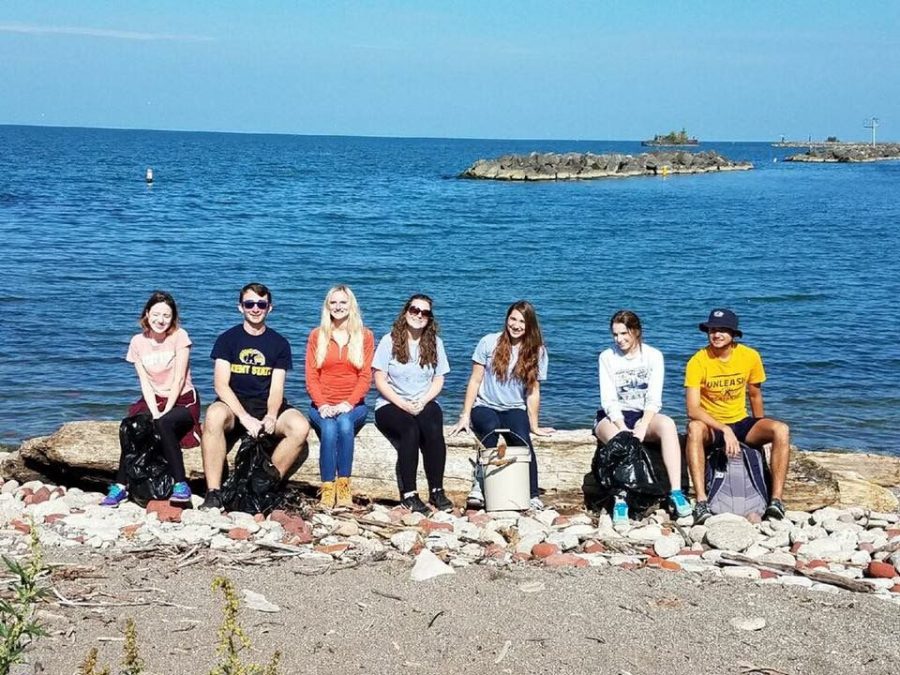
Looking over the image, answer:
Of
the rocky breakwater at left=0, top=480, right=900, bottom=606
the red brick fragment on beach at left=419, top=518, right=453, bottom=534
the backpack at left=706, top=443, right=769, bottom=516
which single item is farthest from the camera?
the backpack at left=706, top=443, right=769, bottom=516

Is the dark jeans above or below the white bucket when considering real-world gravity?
above

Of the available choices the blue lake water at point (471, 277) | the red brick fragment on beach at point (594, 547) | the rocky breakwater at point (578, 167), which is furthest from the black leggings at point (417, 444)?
the rocky breakwater at point (578, 167)

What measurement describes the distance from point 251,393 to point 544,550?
274cm

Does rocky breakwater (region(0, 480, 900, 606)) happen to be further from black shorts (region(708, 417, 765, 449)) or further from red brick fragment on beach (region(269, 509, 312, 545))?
black shorts (region(708, 417, 765, 449))

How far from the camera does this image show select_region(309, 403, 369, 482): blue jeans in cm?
858

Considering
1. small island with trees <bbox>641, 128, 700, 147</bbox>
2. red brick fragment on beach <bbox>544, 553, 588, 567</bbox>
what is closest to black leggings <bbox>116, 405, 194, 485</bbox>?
red brick fragment on beach <bbox>544, 553, 588, 567</bbox>

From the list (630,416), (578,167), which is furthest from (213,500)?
(578,167)

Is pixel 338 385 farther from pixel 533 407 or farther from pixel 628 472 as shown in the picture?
pixel 628 472

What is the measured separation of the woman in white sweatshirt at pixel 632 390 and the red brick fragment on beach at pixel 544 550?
1.44m

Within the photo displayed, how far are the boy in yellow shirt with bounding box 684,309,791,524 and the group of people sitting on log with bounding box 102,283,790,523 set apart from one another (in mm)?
11

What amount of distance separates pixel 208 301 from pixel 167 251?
9.12 m

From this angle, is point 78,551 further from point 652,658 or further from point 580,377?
point 580,377

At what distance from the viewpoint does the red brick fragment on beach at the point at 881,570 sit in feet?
23.4

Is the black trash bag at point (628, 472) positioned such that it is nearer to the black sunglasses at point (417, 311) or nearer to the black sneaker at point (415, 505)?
the black sneaker at point (415, 505)
